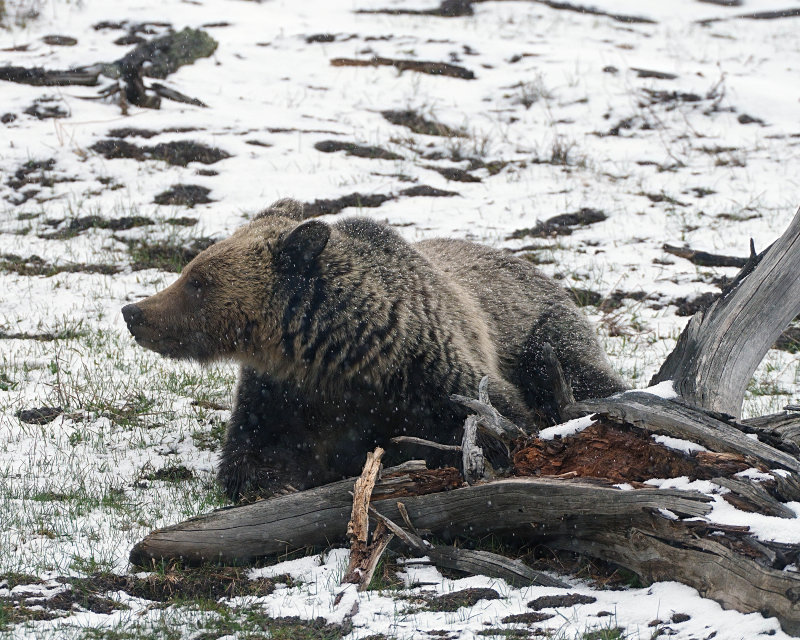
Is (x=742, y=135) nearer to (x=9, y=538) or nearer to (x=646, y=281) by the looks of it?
(x=646, y=281)

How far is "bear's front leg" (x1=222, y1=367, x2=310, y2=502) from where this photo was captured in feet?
16.3

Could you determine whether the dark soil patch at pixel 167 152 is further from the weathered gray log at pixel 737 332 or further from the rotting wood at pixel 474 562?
the rotting wood at pixel 474 562

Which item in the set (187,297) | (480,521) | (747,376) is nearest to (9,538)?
(187,297)

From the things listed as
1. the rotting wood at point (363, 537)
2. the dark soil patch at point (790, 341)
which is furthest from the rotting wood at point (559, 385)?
the dark soil patch at point (790, 341)

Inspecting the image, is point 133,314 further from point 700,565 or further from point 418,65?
point 418,65

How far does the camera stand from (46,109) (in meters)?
11.9

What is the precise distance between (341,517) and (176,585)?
28.9 inches

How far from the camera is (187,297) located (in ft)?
16.4

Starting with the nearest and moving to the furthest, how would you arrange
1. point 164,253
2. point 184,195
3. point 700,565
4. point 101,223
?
1. point 700,565
2. point 164,253
3. point 101,223
4. point 184,195

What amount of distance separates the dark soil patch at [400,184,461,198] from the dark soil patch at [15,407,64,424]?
5.49m

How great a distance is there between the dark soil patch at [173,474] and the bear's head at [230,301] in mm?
683

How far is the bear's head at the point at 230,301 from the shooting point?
4.89m

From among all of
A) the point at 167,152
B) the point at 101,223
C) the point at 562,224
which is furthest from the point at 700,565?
A: the point at 167,152

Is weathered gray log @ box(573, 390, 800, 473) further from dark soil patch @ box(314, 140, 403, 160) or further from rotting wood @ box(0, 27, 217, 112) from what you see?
rotting wood @ box(0, 27, 217, 112)
